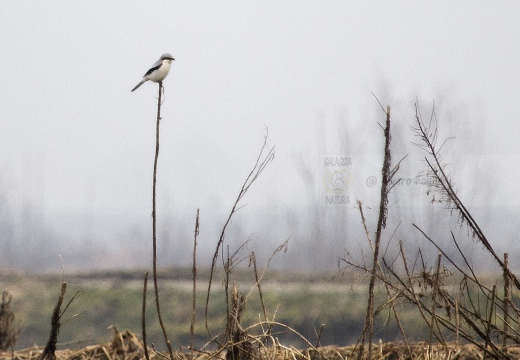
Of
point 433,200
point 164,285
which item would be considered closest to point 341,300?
point 164,285

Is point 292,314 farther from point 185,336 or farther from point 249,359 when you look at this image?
point 249,359

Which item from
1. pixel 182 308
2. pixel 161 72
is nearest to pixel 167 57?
pixel 161 72

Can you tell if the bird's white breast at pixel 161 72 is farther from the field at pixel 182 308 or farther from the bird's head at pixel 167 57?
the field at pixel 182 308

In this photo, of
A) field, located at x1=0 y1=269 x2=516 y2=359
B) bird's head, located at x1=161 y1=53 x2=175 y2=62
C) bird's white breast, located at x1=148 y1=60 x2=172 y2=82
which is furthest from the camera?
field, located at x1=0 y1=269 x2=516 y2=359

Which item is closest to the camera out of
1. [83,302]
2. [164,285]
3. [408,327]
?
[408,327]

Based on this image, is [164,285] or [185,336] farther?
[164,285]

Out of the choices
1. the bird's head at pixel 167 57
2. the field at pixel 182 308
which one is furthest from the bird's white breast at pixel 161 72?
the field at pixel 182 308

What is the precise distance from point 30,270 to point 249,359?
24.2 m

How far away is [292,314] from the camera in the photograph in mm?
17219

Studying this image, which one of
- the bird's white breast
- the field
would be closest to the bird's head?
the bird's white breast

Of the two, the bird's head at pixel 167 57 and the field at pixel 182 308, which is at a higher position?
the bird's head at pixel 167 57

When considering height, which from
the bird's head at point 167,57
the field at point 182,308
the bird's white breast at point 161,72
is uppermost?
the bird's head at point 167,57

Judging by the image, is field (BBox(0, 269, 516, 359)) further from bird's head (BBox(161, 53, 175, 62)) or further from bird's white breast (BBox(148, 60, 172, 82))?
bird's white breast (BBox(148, 60, 172, 82))

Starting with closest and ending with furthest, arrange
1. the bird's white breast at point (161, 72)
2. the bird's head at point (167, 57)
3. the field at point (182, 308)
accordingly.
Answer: the bird's white breast at point (161, 72), the bird's head at point (167, 57), the field at point (182, 308)
